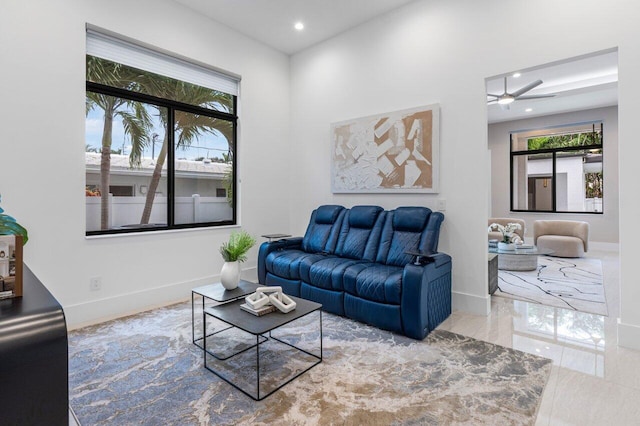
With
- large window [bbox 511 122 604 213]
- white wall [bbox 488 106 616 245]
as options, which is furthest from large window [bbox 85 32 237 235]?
large window [bbox 511 122 604 213]

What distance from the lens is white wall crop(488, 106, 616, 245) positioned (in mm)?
6762

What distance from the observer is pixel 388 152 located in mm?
3822

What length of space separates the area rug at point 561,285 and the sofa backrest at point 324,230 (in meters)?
2.04

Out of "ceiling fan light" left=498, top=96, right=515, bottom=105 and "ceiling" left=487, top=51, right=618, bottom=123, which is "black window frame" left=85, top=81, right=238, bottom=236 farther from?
"ceiling fan light" left=498, top=96, right=515, bottom=105

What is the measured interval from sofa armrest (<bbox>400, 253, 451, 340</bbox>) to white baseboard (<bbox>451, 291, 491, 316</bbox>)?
574 millimetres

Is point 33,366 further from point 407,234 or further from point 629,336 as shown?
point 629,336

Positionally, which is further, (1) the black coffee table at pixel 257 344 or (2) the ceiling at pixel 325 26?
(2) the ceiling at pixel 325 26

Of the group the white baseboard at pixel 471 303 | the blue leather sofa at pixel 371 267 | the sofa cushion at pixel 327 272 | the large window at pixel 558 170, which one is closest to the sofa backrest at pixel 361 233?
the blue leather sofa at pixel 371 267

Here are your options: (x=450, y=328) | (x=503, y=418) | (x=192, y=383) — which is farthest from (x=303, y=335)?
(x=503, y=418)

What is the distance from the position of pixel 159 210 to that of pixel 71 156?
1004 millimetres

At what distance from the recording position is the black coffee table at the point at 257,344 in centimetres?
197

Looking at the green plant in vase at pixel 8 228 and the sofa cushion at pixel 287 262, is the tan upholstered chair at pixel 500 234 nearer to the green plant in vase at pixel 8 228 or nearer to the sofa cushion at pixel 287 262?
the sofa cushion at pixel 287 262

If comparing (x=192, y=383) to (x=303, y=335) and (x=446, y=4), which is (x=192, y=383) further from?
(x=446, y=4)

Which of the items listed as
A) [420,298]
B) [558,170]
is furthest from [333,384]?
[558,170]
